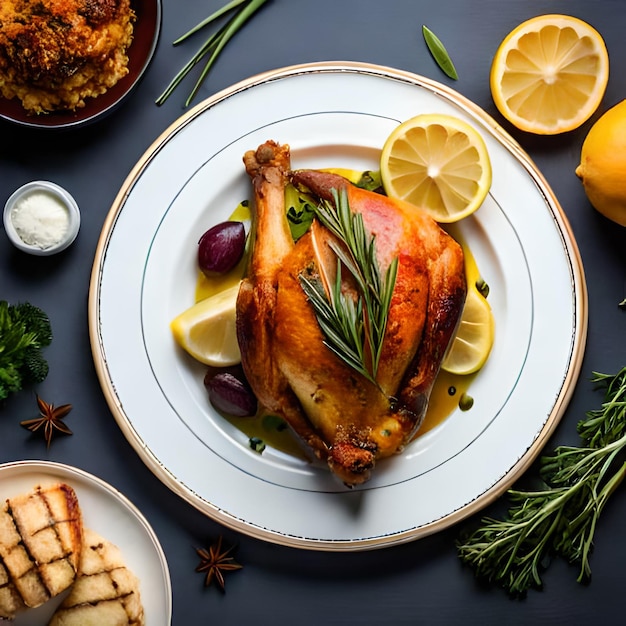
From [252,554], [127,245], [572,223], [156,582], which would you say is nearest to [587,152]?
[572,223]

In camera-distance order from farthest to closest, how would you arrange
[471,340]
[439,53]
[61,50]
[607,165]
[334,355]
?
[439,53], [471,340], [607,165], [61,50], [334,355]

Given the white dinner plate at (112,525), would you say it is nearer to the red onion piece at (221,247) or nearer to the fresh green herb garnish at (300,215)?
the red onion piece at (221,247)

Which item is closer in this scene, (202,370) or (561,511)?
(561,511)

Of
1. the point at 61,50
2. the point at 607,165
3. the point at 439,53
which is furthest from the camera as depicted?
the point at 439,53

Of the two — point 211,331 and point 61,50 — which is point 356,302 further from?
point 61,50

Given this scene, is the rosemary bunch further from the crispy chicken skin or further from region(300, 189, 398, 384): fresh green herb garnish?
region(300, 189, 398, 384): fresh green herb garnish

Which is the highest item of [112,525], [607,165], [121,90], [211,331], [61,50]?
[61,50]

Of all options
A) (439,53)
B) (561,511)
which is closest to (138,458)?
(561,511)
